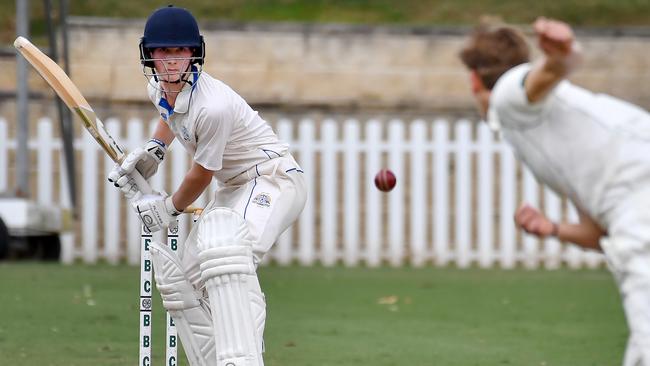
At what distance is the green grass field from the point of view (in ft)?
22.0

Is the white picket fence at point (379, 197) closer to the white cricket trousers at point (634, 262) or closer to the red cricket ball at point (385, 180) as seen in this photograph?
the red cricket ball at point (385, 180)

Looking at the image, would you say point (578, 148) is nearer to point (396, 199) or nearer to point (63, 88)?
point (63, 88)

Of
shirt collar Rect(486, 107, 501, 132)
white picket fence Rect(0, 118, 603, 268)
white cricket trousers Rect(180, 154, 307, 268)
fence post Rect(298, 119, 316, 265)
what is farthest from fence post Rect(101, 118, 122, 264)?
shirt collar Rect(486, 107, 501, 132)

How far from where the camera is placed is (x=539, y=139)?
399 cm

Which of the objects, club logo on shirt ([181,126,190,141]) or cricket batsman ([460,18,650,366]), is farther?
club logo on shirt ([181,126,190,141])

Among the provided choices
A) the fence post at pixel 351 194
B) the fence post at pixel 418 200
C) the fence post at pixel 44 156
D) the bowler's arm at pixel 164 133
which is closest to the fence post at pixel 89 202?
the fence post at pixel 44 156

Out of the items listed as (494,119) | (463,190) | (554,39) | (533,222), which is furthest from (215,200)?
(463,190)

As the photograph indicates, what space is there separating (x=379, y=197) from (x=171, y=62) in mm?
7079

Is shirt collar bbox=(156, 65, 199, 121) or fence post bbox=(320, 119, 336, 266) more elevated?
shirt collar bbox=(156, 65, 199, 121)

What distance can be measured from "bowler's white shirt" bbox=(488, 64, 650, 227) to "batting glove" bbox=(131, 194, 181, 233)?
1557 millimetres

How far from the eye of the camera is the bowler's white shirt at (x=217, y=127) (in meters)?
4.96

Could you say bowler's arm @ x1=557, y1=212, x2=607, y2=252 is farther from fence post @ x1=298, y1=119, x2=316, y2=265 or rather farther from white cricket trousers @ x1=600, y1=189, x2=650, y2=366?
fence post @ x1=298, y1=119, x2=316, y2=265

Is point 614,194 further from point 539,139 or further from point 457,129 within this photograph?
point 457,129

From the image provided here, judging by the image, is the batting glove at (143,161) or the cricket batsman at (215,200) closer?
the cricket batsman at (215,200)
